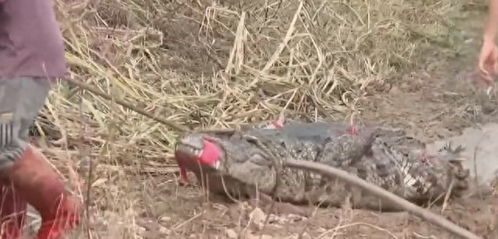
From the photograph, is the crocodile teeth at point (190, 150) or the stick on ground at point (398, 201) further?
the crocodile teeth at point (190, 150)

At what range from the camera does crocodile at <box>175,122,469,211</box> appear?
143 inches

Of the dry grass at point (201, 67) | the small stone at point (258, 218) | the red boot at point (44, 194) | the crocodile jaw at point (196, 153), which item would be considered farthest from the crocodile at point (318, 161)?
the red boot at point (44, 194)

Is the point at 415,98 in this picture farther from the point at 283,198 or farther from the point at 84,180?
the point at 84,180

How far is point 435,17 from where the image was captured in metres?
6.66

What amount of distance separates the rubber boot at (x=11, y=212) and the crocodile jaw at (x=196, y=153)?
578 mm

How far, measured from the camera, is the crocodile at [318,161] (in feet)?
11.9

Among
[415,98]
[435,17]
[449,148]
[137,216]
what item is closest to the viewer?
[137,216]

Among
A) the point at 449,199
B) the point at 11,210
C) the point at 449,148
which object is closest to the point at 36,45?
the point at 11,210

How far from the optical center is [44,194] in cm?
302

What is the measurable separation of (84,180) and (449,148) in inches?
58.6

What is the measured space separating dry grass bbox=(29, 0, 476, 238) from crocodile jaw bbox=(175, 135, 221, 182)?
21 centimetres

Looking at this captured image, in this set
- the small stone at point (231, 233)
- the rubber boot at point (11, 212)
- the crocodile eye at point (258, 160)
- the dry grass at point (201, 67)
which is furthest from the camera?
the dry grass at point (201, 67)

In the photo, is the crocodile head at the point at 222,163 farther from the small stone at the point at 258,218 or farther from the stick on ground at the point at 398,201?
the stick on ground at the point at 398,201

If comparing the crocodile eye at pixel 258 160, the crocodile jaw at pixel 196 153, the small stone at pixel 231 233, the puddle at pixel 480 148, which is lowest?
the puddle at pixel 480 148
